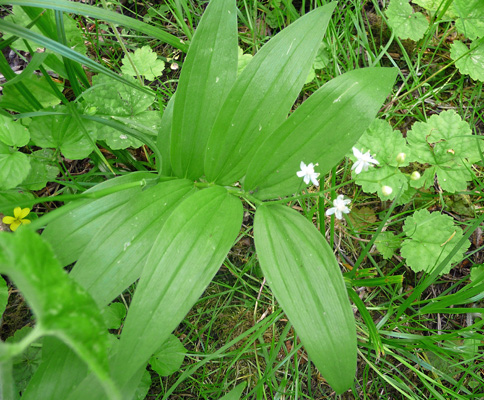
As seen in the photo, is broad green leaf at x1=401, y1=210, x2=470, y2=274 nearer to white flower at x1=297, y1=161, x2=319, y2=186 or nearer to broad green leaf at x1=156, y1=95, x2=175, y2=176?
white flower at x1=297, y1=161, x2=319, y2=186

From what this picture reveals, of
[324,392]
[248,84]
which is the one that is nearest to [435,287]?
[324,392]

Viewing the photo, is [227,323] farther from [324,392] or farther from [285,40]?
[285,40]

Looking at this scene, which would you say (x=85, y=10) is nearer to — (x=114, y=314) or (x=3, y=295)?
(x=3, y=295)

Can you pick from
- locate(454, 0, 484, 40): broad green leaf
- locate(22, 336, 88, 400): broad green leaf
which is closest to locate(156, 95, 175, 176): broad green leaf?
locate(22, 336, 88, 400): broad green leaf

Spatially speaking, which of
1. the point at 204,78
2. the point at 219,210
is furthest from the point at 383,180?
the point at 204,78

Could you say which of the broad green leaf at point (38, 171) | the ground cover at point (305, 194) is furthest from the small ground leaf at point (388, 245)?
the broad green leaf at point (38, 171)
